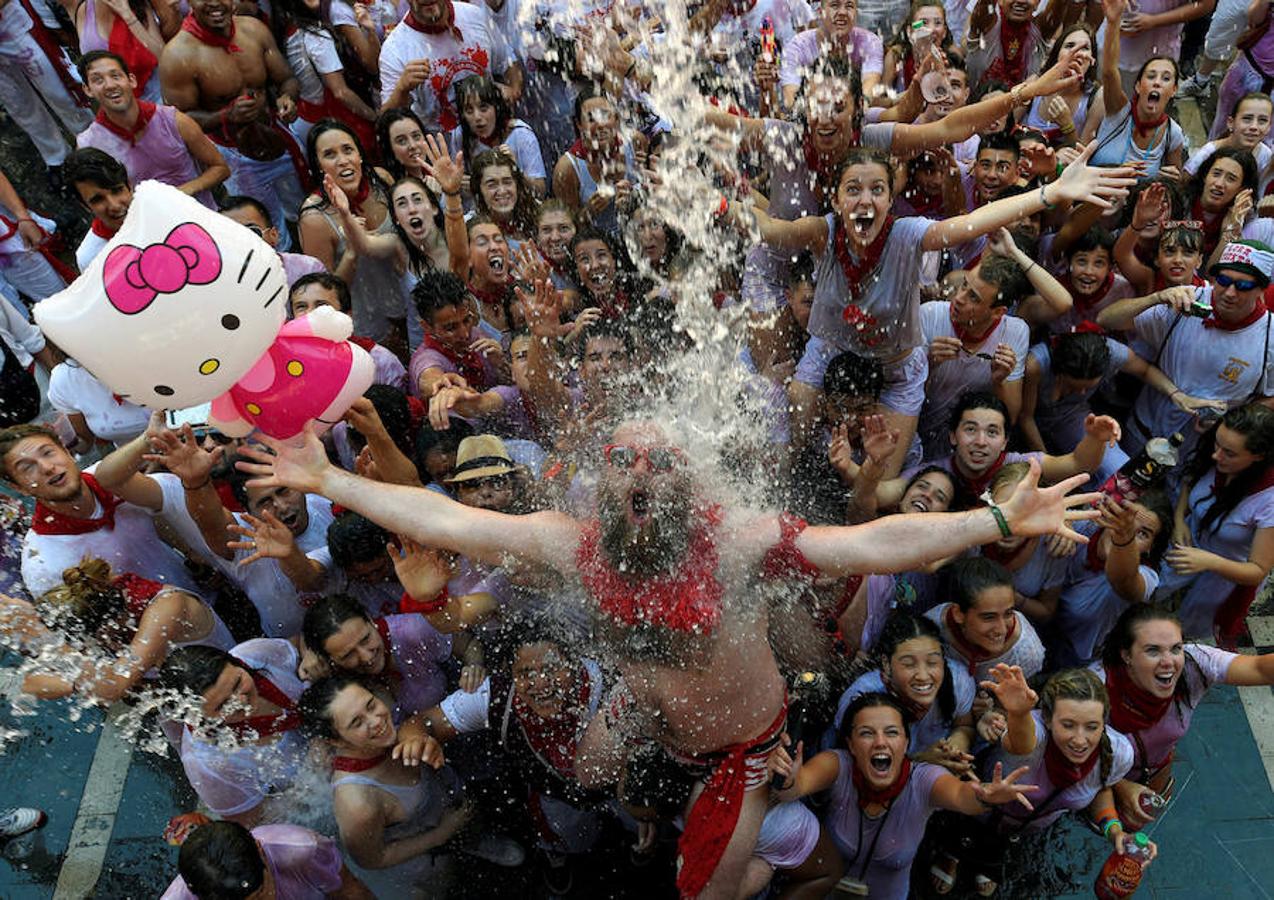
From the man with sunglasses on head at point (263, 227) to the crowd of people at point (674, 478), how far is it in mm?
26

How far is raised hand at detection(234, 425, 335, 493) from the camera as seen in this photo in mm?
3369

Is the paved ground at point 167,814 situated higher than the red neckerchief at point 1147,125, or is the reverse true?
the red neckerchief at point 1147,125

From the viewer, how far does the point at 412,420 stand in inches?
186

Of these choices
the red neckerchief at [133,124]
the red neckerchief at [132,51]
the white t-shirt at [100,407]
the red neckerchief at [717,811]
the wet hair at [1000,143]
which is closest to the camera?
the red neckerchief at [717,811]

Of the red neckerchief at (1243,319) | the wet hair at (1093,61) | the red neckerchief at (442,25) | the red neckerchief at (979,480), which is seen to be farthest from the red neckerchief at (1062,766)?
the red neckerchief at (442,25)

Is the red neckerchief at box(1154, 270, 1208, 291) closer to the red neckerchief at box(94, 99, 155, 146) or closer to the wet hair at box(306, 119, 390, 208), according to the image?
the wet hair at box(306, 119, 390, 208)

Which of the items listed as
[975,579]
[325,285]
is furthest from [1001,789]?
[325,285]

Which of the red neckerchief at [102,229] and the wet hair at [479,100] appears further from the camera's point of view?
the wet hair at [479,100]

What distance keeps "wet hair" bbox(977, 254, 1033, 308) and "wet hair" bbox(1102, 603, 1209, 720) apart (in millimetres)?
1558

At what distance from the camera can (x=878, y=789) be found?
3.67 m

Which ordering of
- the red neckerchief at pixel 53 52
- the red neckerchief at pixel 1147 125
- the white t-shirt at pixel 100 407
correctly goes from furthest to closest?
the red neckerchief at pixel 53 52, the red neckerchief at pixel 1147 125, the white t-shirt at pixel 100 407

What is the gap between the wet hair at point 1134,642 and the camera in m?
3.84

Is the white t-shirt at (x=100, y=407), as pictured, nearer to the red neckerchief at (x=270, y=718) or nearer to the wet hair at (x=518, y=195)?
the red neckerchief at (x=270, y=718)

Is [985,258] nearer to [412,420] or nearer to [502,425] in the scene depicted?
[502,425]
